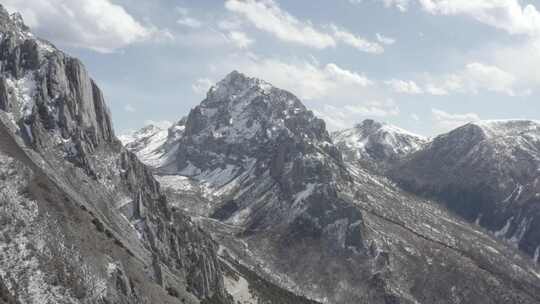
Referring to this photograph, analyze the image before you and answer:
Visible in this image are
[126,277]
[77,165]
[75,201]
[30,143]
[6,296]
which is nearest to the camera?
[6,296]

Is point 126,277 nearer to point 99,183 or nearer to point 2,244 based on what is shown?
point 2,244

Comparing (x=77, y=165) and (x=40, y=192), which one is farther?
(x=77, y=165)

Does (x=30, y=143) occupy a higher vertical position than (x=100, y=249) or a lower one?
higher

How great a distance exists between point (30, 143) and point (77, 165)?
57.7 feet

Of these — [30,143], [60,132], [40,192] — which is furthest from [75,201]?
[60,132]

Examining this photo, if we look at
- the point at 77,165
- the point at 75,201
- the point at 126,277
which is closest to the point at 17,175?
the point at 75,201

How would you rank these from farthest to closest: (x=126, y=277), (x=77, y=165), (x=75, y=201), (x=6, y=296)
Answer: (x=77, y=165) < (x=75, y=201) < (x=126, y=277) < (x=6, y=296)

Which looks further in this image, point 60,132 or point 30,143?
point 60,132

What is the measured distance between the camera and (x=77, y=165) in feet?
622

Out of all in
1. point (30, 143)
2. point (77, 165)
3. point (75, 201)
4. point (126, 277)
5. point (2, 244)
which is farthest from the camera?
point (77, 165)

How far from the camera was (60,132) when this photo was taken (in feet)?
647

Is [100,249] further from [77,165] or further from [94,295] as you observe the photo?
[77,165]

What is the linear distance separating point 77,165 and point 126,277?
2561 inches

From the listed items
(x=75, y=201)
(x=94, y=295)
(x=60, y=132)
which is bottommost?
(x=94, y=295)
